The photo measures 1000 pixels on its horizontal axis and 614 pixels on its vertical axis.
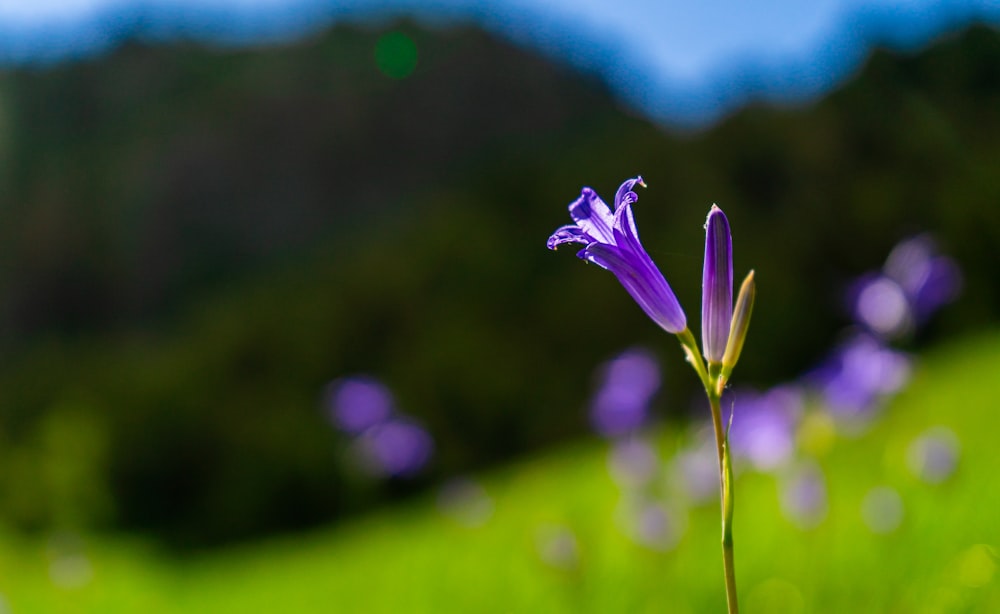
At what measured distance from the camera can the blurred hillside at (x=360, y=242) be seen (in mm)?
9812

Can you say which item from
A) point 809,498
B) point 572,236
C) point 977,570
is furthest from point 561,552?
point 572,236

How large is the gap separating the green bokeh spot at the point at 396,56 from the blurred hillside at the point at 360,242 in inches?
10.2

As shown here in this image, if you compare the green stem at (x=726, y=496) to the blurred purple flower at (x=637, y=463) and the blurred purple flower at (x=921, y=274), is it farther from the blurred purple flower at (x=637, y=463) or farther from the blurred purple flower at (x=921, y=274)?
the blurred purple flower at (x=637, y=463)

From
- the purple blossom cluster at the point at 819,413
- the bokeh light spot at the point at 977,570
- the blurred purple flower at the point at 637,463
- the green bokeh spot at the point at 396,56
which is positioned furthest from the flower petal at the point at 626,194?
the green bokeh spot at the point at 396,56

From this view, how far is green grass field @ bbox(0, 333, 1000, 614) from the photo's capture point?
212 centimetres

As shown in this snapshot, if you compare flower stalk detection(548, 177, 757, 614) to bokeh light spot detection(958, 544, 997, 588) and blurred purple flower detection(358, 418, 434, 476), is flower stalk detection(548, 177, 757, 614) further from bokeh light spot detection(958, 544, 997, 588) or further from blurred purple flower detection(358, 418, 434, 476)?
blurred purple flower detection(358, 418, 434, 476)

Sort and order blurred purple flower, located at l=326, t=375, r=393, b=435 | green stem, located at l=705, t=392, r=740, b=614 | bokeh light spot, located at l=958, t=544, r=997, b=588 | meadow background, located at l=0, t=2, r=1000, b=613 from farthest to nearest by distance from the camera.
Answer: blurred purple flower, located at l=326, t=375, r=393, b=435
meadow background, located at l=0, t=2, r=1000, b=613
bokeh light spot, located at l=958, t=544, r=997, b=588
green stem, located at l=705, t=392, r=740, b=614

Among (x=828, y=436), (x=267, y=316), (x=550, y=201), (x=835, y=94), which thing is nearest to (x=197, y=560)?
(x=267, y=316)

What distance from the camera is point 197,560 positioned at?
1355cm

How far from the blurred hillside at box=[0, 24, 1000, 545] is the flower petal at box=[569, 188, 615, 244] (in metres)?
1.45

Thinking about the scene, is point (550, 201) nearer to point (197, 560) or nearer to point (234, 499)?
point (234, 499)

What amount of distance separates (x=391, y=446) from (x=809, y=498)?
7.48ft

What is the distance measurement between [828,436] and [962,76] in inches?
47.1

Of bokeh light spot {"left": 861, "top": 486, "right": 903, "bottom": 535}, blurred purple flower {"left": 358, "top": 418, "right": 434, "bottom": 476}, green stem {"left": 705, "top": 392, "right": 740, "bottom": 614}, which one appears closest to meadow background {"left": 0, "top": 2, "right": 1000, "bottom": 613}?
bokeh light spot {"left": 861, "top": 486, "right": 903, "bottom": 535}
